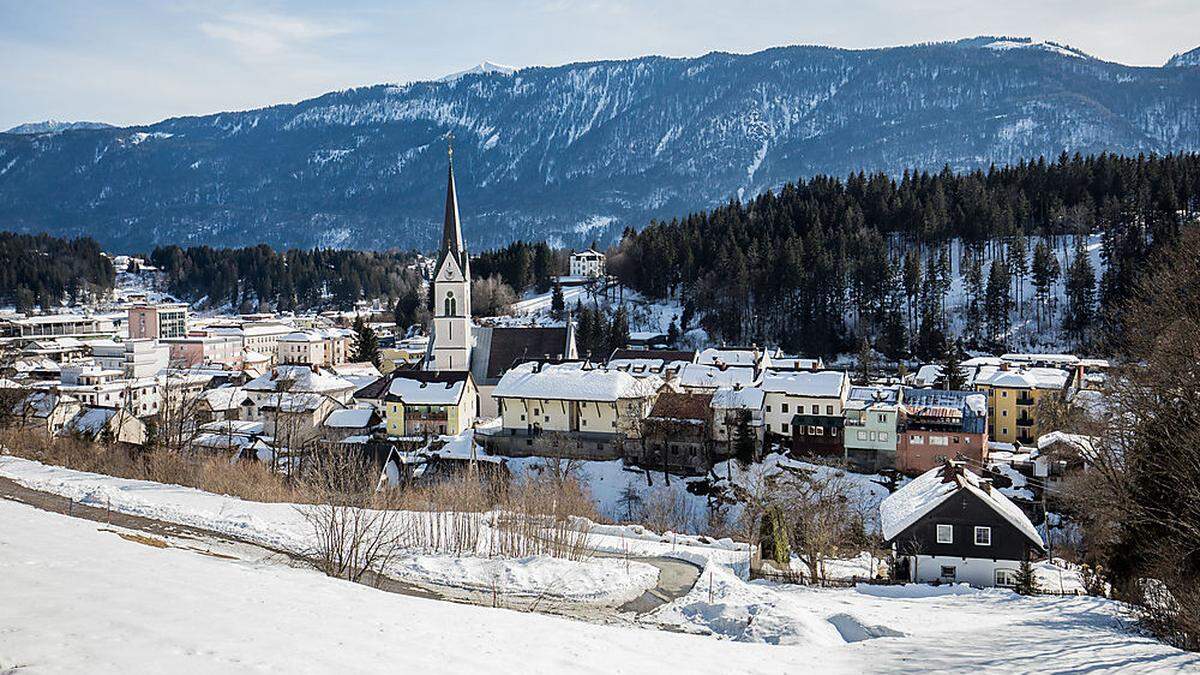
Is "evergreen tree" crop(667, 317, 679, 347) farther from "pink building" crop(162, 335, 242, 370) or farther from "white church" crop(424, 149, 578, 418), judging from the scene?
"pink building" crop(162, 335, 242, 370)

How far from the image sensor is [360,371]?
69812 millimetres

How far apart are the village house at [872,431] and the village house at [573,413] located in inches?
410

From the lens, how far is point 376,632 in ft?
33.1

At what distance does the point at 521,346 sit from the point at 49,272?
130850mm

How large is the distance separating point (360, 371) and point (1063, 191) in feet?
254

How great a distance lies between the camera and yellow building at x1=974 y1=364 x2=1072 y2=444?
153 ft

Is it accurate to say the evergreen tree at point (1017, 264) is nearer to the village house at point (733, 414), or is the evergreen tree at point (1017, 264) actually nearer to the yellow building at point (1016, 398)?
the yellow building at point (1016, 398)

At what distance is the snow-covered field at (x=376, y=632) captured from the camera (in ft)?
27.1

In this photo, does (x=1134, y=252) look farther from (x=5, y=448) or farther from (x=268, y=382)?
(x=5, y=448)

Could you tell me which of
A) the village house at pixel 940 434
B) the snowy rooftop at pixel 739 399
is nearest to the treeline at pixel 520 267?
the snowy rooftop at pixel 739 399

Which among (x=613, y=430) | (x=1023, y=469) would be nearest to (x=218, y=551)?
(x=613, y=430)

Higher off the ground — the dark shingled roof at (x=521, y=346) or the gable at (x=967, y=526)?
the dark shingled roof at (x=521, y=346)

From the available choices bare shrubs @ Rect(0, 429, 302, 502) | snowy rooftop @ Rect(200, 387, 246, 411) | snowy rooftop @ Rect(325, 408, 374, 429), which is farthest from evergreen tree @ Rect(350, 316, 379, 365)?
bare shrubs @ Rect(0, 429, 302, 502)

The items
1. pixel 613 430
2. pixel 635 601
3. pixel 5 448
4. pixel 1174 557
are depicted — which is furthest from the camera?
pixel 613 430
